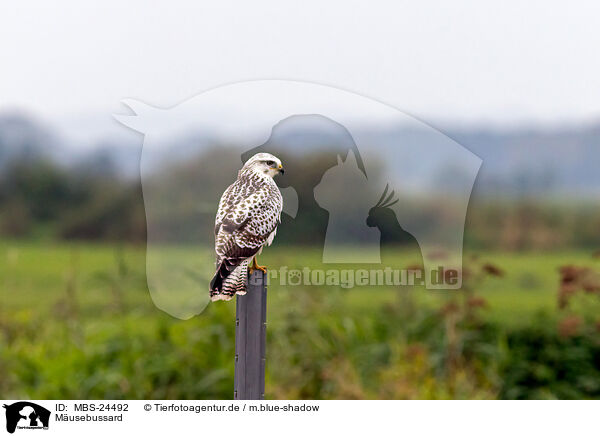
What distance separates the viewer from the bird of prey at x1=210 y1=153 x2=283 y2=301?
2574 mm

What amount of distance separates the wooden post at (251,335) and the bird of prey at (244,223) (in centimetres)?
10

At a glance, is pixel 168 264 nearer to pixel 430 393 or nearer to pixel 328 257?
pixel 328 257

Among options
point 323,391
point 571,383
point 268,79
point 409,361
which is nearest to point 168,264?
point 268,79

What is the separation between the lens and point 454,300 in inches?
164

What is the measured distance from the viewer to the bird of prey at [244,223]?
2.57m

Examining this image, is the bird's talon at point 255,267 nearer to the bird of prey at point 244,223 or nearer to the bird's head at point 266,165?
the bird of prey at point 244,223

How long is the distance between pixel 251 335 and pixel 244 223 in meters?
0.46

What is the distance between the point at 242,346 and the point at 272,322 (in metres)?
1.40

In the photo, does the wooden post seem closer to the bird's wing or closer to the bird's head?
the bird's wing

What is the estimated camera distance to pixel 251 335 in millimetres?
2775
